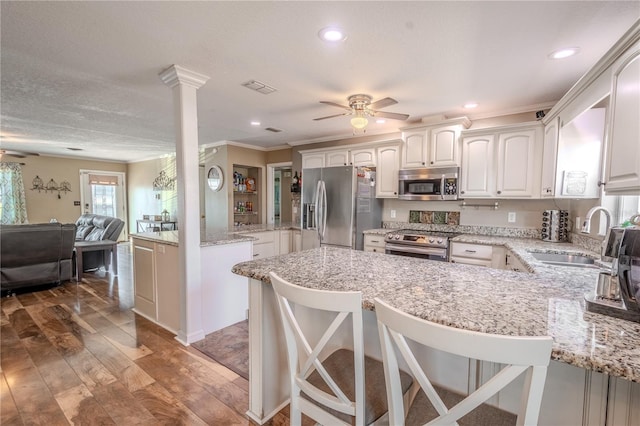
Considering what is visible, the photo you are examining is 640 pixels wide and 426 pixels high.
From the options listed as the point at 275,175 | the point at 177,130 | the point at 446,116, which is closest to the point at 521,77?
the point at 446,116

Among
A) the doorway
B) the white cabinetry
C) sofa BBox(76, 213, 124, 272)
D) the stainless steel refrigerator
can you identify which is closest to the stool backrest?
the white cabinetry

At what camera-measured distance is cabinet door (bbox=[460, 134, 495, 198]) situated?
337 centimetres

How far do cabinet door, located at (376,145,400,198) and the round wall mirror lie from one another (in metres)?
3.12

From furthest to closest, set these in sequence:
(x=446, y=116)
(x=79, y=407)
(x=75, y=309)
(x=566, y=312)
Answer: (x=446, y=116) → (x=75, y=309) → (x=79, y=407) → (x=566, y=312)

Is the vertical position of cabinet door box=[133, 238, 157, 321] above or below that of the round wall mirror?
below

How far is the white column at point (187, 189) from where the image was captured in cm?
251

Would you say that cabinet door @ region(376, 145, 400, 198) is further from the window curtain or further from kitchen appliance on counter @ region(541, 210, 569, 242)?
the window curtain

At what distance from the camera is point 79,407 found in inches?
70.9

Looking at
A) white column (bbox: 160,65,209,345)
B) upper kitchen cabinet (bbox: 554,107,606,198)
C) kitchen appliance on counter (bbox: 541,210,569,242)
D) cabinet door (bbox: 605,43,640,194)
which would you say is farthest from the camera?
kitchen appliance on counter (bbox: 541,210,569,242)

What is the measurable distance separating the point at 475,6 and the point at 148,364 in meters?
3.27

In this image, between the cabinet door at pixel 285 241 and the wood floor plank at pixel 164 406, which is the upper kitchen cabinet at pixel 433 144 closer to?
the cabinet door at pixel 285 241

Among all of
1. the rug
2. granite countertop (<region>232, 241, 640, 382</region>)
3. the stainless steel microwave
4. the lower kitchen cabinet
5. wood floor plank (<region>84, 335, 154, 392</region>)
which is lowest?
the rug

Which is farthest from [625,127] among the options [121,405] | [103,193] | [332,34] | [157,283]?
[103,193]

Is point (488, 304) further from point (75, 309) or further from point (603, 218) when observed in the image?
point (75, 309)
